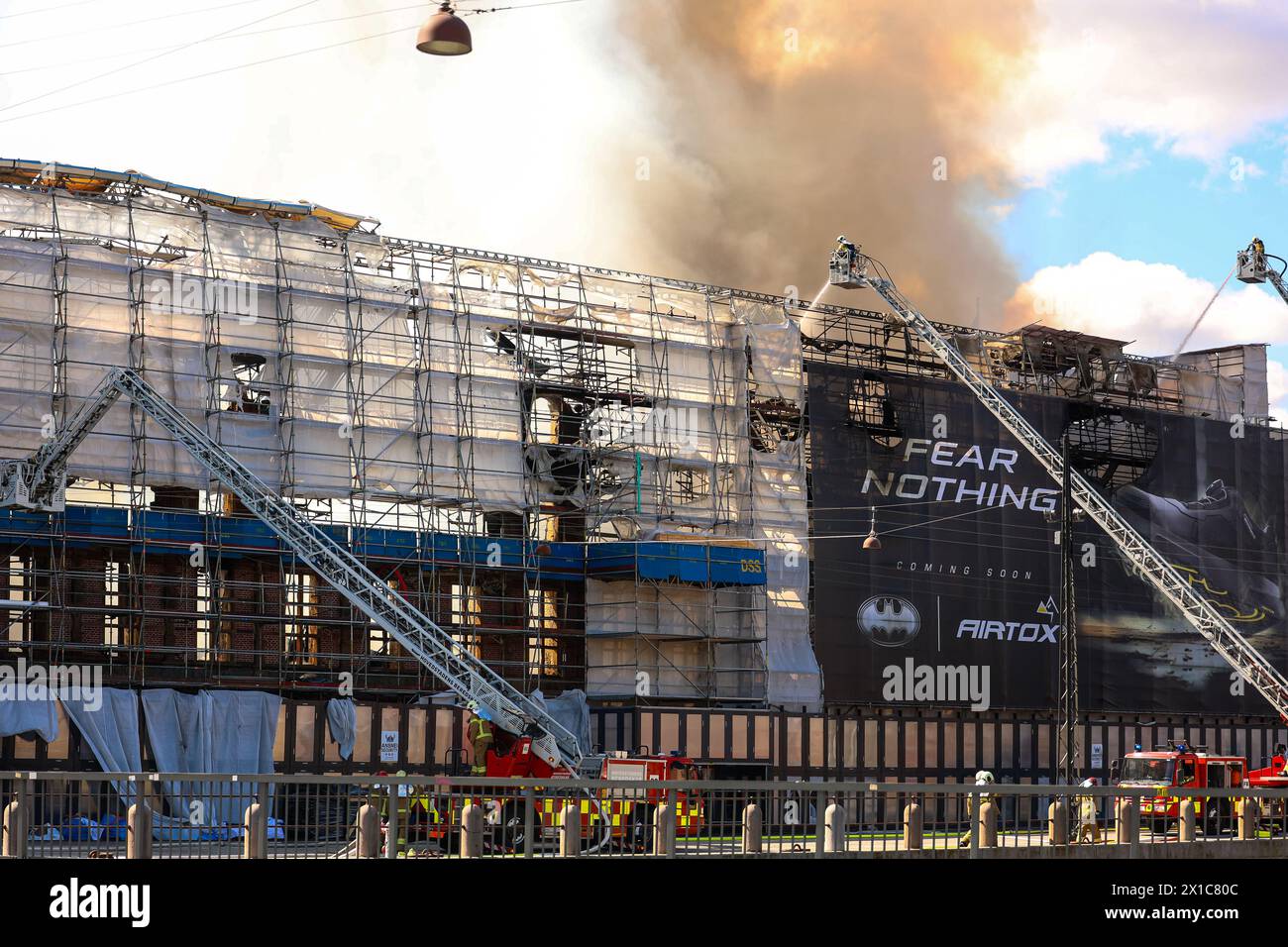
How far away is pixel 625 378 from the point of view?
172 ft

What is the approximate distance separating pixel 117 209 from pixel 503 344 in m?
11.3

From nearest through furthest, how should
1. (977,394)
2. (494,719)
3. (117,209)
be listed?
(494,719) < (117,209) < (977,394)

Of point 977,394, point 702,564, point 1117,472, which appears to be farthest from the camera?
point 1117,472

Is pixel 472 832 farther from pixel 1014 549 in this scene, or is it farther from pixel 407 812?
pixel 1014 549

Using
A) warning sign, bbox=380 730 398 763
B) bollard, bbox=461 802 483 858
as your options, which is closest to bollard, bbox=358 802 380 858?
bollard, bbox=461 802 483 858

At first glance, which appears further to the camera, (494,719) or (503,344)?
(503,344)

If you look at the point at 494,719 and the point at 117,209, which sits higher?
the point at 117,209

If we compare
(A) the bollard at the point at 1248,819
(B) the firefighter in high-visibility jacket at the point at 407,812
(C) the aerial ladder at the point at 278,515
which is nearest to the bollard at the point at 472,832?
(B) the firefighter in high-visibility jacket at the point at 407,812

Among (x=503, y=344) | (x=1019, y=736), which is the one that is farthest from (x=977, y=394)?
(x=503, y=344)

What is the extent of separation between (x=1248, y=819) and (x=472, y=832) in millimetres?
15647

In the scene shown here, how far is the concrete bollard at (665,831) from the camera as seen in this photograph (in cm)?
2216

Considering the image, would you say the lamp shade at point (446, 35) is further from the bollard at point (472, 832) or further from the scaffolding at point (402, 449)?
the scaffolding at point (402, 449)

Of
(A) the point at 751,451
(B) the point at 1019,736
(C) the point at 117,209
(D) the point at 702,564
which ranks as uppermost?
(C) the point at 117,209

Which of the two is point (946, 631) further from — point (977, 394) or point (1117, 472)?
point (1117, 472)
